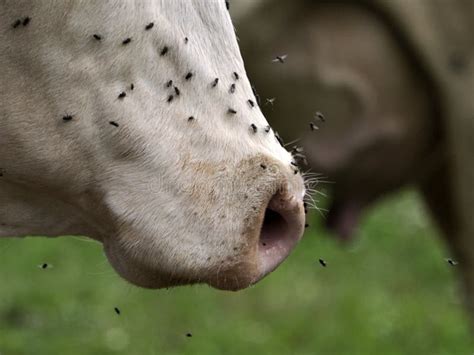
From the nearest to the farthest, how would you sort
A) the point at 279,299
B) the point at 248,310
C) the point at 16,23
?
the point at 16,23 < the point at 248,310 < the point at 279,299

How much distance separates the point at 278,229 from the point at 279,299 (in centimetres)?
506

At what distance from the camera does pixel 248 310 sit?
7117 millimetres

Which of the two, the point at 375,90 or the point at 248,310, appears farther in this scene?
the point at 248,310

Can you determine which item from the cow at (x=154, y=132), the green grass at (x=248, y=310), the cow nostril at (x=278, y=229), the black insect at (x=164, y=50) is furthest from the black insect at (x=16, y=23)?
the green grass at (x=248, y=310)

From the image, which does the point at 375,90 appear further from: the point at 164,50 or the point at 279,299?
the point at 164,50

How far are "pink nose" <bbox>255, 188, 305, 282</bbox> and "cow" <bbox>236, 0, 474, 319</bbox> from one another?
303 cm

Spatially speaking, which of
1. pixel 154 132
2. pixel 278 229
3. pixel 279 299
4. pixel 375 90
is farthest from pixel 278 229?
pixel 279 299

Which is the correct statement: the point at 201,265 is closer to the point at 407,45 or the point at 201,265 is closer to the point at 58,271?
the point at 407,45

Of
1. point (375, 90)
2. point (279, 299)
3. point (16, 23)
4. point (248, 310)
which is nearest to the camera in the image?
point (16, 23)

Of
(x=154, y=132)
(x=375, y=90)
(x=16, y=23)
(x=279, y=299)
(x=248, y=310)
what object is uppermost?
(x=16, y=23)

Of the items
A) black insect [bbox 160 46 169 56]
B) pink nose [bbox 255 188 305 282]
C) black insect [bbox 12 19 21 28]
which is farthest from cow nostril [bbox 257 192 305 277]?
black insect [bbox 12 19 21 28]

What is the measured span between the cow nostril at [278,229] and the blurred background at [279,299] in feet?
9.37

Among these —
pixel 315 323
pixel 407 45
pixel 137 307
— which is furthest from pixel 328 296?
pixel 407 45

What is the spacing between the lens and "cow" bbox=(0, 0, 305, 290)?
223 cm
